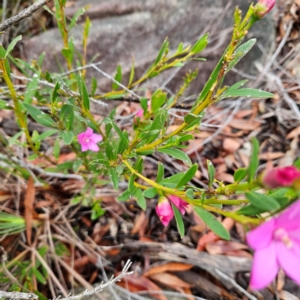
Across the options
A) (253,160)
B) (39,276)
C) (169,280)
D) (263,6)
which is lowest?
(169,280)

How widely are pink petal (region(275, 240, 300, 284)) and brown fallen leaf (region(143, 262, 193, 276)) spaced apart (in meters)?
1.09

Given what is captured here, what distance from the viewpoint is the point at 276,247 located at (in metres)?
0.71

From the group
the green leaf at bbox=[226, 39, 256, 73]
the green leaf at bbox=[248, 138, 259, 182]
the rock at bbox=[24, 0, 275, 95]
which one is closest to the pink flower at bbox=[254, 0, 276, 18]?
the green leaf at bbox=[226, 39, 256, 73]

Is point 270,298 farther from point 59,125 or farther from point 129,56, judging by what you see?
point 129,56

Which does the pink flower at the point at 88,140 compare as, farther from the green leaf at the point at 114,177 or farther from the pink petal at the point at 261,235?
the pink petal at the point at 261,235

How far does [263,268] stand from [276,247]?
2.6 inches

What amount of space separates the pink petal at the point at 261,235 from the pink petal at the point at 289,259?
0.04 meters

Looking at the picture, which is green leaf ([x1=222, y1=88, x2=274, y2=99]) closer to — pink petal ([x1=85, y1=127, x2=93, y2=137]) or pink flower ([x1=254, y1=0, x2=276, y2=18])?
pink flower ([x1=254, y1=0, x2=276, y2=18])

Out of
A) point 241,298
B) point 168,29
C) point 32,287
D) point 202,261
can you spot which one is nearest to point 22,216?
point 32,287

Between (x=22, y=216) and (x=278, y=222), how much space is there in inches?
59.1

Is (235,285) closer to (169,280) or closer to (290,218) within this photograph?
(169,280)

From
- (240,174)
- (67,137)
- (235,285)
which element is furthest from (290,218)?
(235,285)

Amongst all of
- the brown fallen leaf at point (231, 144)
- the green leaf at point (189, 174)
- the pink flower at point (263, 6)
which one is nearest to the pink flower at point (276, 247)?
the green leaf at point (189, 174)

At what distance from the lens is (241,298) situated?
5.40 ft
